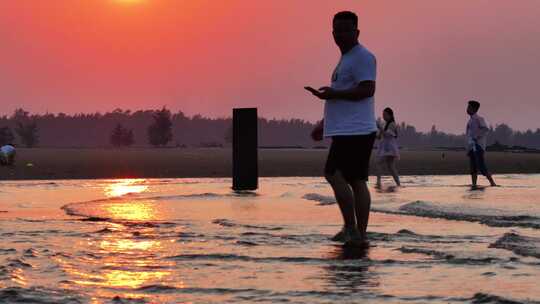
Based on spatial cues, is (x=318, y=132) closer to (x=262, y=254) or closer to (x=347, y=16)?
(x=347, y=16)

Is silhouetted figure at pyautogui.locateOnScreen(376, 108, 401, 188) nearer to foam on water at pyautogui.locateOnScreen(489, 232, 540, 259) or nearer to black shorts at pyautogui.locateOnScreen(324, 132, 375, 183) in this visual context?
foam on water at pyautogui.locateOnScreen(489, 232, 540, 259)

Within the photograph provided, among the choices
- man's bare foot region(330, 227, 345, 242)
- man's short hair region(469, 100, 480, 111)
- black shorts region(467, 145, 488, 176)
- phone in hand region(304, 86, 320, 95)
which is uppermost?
man's short hair region(469, 100, 480, 111)

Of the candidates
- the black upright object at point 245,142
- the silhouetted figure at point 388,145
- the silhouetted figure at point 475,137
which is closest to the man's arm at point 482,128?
the silhouetted figure at point 475,137

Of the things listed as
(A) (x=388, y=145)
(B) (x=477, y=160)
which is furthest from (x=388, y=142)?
(B) (x=477, y=160)

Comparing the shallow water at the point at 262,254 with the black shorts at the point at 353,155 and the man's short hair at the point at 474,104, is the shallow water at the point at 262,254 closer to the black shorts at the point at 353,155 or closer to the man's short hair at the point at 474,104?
the black shorts at the point at 353,155

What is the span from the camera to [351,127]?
29.1ft

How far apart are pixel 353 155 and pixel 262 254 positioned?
1.54 metres

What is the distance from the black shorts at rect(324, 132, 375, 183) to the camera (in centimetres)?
884

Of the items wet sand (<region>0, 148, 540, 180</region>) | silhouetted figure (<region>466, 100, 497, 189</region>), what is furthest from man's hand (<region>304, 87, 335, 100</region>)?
wet sand (<region>0, 148, 540, 180</region>)

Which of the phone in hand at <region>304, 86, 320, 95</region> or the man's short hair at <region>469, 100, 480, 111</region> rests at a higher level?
the man's short hair at <region>469, 100, 480, 111</region>

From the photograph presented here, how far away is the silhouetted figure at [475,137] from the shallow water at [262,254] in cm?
696

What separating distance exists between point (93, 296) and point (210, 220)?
571 centimetres

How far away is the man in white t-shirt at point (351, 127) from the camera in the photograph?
348 inches

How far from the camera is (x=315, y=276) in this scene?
646 cm
